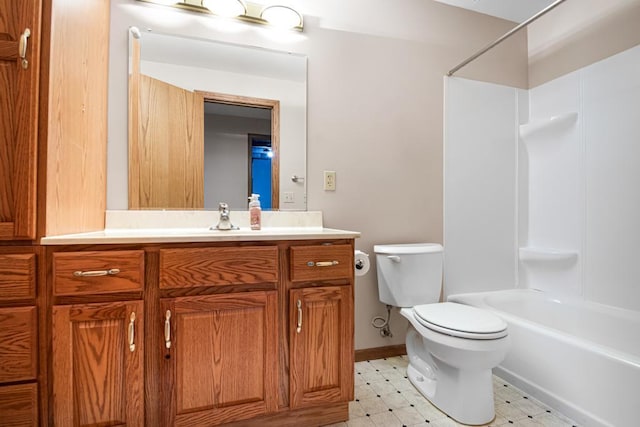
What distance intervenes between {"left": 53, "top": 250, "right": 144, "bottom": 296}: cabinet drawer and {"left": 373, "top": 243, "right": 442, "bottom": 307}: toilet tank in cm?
123

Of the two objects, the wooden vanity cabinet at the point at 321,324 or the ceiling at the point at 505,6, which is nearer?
the wooden vanity cabinet at the point at 321,324

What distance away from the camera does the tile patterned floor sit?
1300mm

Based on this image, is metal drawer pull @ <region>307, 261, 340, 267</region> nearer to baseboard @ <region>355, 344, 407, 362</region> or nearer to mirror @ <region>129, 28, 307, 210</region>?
mirror @ <region>129, 28, 307, 210</region>

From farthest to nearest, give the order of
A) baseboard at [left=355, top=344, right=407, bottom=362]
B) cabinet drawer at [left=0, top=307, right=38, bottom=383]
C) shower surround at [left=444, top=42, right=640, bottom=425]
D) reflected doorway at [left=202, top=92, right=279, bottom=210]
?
1. baseboard at [left=355, top=344, right=407, bottom=362]
2. shower surround at [left=444, top=42, right=640, bottom=425]
3. reflected doorway at [left=202, top=92, right=279, bottom=210]
4. cabinet drawer at [left=0, top=307, right=38, bottom=383]

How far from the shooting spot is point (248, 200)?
1636 millimetres

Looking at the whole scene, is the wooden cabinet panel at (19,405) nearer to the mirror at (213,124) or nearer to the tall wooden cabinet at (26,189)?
the tall wooden cabinet at (26,189)

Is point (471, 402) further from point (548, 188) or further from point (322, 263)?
point (548, 188)

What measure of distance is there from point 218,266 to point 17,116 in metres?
Result: 0.78

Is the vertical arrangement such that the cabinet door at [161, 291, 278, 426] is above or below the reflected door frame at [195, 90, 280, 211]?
below

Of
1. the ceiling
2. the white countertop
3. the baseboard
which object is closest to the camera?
the white countertop

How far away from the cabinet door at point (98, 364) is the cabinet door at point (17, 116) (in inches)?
12.7

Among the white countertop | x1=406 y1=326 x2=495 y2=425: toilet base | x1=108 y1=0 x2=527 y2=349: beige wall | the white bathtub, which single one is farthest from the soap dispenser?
the white bathtub

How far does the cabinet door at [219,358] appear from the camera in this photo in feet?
3.43

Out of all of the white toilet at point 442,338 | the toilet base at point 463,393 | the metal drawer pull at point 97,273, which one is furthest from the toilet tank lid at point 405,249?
the metal drawer pull at point 97,273
